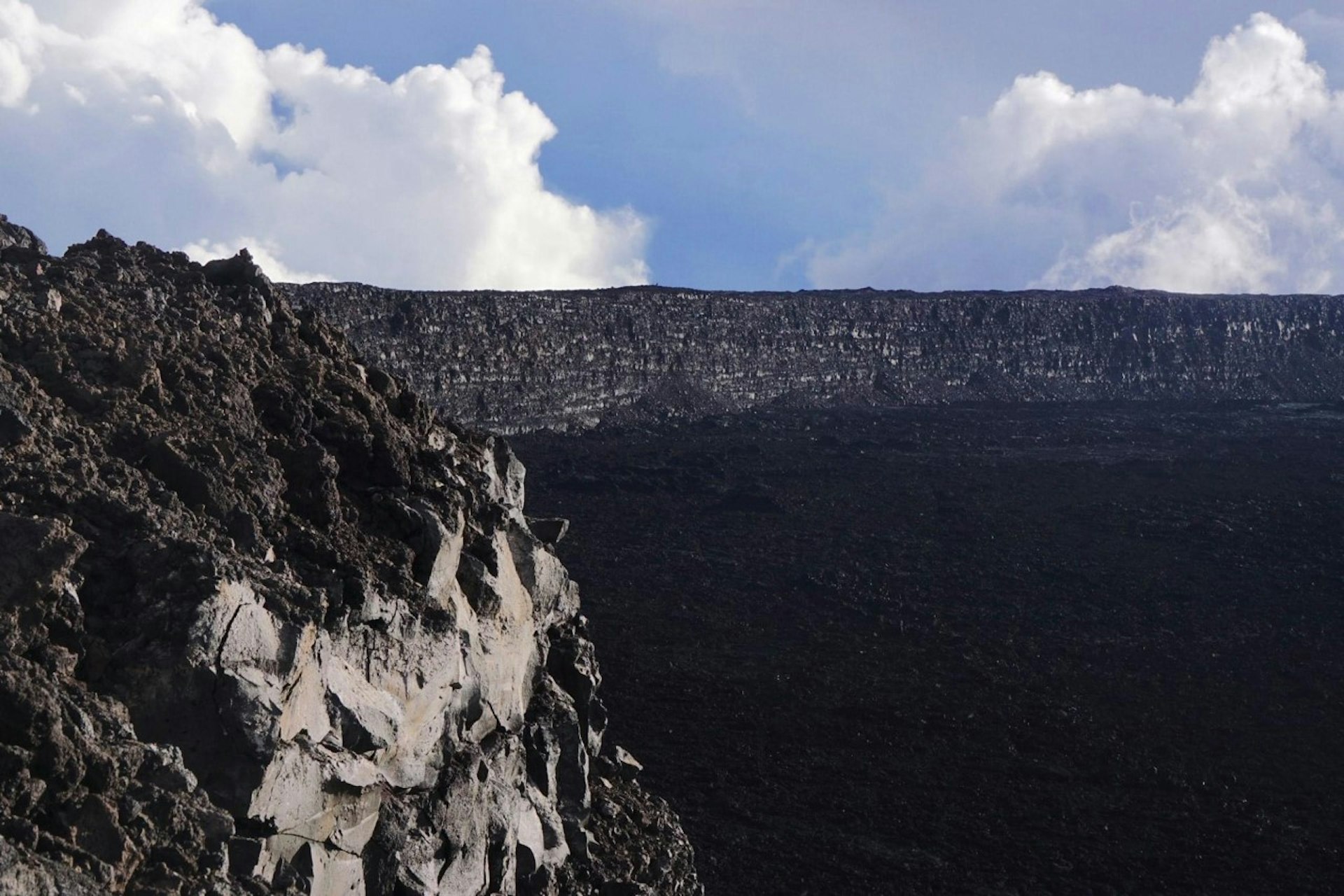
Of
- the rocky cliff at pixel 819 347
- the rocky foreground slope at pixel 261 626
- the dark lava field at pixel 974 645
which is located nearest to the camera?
the rocky foreground slope at pixel 261 626

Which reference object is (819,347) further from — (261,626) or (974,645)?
(261,626)

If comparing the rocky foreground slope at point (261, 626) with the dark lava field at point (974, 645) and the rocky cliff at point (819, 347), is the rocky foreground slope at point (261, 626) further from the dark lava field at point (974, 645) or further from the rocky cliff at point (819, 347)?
the rocky cliff at point (819, 347)

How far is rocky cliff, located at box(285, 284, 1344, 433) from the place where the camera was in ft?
185

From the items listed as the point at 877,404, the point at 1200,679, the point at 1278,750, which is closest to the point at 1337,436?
the point at 877,404

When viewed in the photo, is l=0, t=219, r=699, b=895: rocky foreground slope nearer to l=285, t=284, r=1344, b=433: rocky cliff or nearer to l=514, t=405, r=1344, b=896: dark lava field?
l=514, t=405, r=1344, b=896: dark lava field

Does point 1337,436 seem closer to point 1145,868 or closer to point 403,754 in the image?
point 1145,868

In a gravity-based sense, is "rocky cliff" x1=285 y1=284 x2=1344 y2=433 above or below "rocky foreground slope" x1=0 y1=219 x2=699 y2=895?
above

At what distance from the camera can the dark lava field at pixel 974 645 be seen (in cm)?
2306

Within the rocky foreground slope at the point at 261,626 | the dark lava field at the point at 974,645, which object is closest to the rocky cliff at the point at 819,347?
the dark lava field at the point at 974,645

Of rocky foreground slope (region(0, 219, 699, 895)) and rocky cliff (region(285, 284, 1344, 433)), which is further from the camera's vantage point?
rocky cliff (region(285, 284, 1344, 433))

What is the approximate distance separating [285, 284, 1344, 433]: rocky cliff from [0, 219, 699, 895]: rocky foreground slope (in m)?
40.3

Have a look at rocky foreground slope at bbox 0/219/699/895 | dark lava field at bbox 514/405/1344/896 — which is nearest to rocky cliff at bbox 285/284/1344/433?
dark lava field at bbox 514/405/1344/896

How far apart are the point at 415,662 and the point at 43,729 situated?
3.43 m

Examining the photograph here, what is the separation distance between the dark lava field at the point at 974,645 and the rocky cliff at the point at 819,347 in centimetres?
420
